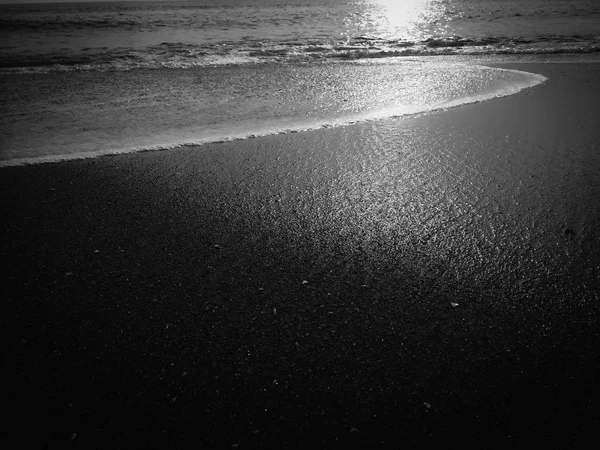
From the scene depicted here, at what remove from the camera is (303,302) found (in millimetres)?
1781

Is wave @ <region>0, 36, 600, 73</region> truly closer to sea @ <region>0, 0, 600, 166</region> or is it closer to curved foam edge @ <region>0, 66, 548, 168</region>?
sea @ <region>0, 0, 600, 166</region>

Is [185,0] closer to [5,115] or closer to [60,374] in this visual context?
[5,115]

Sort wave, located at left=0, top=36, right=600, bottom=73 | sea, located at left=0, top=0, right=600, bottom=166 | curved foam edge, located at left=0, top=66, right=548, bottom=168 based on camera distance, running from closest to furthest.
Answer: curved foam edge, located at left=0, top=66, right=548, bottom=168, sea, located at left=0, top=0, right=600, bottom=166, wave, located at left=0, top=36, right=600, bottom=73

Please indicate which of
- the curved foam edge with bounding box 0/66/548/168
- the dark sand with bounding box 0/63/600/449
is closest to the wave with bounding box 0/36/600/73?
the curved foam edge with bounding box 0/66/548/168

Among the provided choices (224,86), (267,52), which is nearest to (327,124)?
(224,86)

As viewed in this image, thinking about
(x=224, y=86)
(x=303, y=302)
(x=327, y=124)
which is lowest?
(x=303, y=302)

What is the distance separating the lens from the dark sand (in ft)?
4.27

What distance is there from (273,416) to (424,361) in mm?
607

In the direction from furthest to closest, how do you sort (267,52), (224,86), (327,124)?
(267,52)
(224,86)
(327,124)

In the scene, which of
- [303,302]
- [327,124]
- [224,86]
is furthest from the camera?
[224,86]

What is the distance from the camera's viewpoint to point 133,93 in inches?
222

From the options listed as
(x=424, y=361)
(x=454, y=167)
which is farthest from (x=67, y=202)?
(x=454, y=167)

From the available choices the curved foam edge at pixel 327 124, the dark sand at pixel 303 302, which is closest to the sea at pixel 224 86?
the curved foam edge at pixel 327 124

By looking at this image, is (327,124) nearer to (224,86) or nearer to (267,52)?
(224,86)
